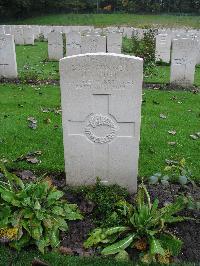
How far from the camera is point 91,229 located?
13.3ft

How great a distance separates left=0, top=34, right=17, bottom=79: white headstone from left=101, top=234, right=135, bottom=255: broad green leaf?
339 inches

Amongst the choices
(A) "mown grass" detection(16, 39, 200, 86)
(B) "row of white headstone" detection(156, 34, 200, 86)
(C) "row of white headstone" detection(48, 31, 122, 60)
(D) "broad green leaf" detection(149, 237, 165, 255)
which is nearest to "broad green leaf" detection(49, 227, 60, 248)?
(D) "broad green leaf" detection(149, 237, 165, 255)

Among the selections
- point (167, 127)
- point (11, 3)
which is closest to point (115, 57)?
point (167, 127)

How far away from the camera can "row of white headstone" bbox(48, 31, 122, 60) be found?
13141 millimetres

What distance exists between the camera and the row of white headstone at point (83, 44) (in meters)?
13.1

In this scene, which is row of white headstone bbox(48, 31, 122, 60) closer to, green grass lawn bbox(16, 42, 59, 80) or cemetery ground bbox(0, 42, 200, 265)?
green grass lawn bbox(16, 42, 59, 80)

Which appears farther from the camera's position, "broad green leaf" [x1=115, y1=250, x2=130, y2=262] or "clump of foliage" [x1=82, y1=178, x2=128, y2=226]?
"clump of foliage" [x1=82, y1=178, x2=128, y2=226]

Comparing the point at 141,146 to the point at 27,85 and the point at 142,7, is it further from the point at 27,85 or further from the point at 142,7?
the point at 142,7

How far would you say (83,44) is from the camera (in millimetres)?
13188

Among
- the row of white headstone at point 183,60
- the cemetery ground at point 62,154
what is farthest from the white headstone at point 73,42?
the row of white headstone at point 183,60

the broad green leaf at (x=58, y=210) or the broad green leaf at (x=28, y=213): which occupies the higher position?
the broad green leaf at (x=28, y=213)

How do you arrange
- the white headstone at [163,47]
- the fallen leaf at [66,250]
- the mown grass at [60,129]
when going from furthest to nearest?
the white headstone at [163,47], the mown grass at [60,129], the fallen leaf at [66,250]

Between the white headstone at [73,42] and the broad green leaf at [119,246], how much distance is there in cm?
1169

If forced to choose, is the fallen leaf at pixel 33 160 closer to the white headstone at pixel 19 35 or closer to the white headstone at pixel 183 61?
the white headstone at pixel 183 61
